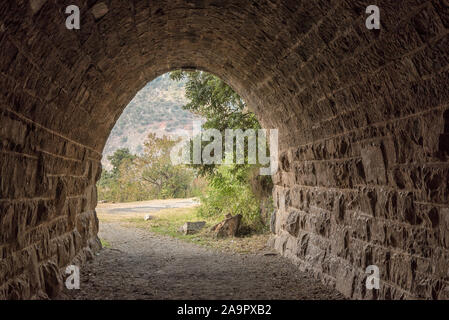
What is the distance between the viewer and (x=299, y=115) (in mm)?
6602

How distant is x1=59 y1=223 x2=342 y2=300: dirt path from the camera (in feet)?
17.6

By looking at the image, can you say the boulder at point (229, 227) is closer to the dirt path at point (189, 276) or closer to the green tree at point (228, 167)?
the green tree at point (228, 167)

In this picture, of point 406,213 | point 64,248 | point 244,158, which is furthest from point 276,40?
point 244,158

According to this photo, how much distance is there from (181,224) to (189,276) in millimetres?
7543

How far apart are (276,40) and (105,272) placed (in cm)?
450

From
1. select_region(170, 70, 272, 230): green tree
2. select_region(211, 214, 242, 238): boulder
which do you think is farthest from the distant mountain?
select_region(211, 214, 242, 238): boulder

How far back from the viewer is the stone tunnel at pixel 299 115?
331cm

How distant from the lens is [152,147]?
90.5 ft

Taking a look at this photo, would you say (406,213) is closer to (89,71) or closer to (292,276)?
(292,276)

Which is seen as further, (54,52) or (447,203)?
(54,52)

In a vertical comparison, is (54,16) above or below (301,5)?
below

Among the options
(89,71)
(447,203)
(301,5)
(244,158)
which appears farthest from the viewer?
(244,158)

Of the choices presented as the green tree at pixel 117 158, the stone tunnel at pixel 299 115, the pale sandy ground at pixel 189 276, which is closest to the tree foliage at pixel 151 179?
the green tree at pixel 117 158

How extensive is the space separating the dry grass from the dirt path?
84cm
